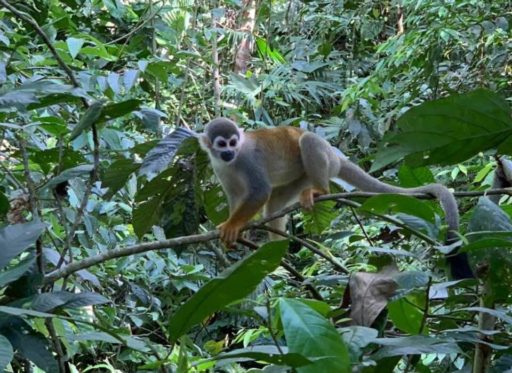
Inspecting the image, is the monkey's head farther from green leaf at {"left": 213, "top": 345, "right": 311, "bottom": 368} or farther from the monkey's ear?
green leaf at {"left": 213, "top": 345, "right": 311, "bottom": 368}

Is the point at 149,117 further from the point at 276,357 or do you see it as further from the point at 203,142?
the point at 276,357

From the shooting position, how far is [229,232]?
2070 millimetres

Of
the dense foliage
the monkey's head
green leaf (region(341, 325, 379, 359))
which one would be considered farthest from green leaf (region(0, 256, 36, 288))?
the monkey's head

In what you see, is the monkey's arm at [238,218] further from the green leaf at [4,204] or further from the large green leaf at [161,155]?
the green leaf at [4,204]

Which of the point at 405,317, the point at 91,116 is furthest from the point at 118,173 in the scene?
the point at 405,317

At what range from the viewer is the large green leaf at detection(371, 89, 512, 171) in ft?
2.71

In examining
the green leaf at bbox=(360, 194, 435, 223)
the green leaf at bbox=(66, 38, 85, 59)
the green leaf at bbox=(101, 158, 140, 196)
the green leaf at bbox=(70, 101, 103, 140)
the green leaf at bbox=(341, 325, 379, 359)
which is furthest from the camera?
the green leaf at bbox=(66, 38, 85, 59)

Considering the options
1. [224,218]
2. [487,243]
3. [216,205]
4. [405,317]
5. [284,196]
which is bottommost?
[284,196]

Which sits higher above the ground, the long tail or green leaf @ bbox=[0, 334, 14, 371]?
green leaf @ bbox=[0, 334, 14, 371]

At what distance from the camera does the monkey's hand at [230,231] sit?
2.03m

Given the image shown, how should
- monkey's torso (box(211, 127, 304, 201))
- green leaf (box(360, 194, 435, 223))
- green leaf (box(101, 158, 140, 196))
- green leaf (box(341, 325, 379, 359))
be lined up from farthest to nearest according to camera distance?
1. monkey's torso (box(211, 127, 304, 201))
2. green leaf (box(101, 158, 140, 196))
3. green leaf (box(360, 194, 435, 223))
4. green leaf (box(341, 325, 379, 359))

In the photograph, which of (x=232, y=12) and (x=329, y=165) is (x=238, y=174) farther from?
(x=232, y=12)

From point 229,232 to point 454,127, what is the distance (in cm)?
128

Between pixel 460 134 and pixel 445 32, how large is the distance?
2.90 m
